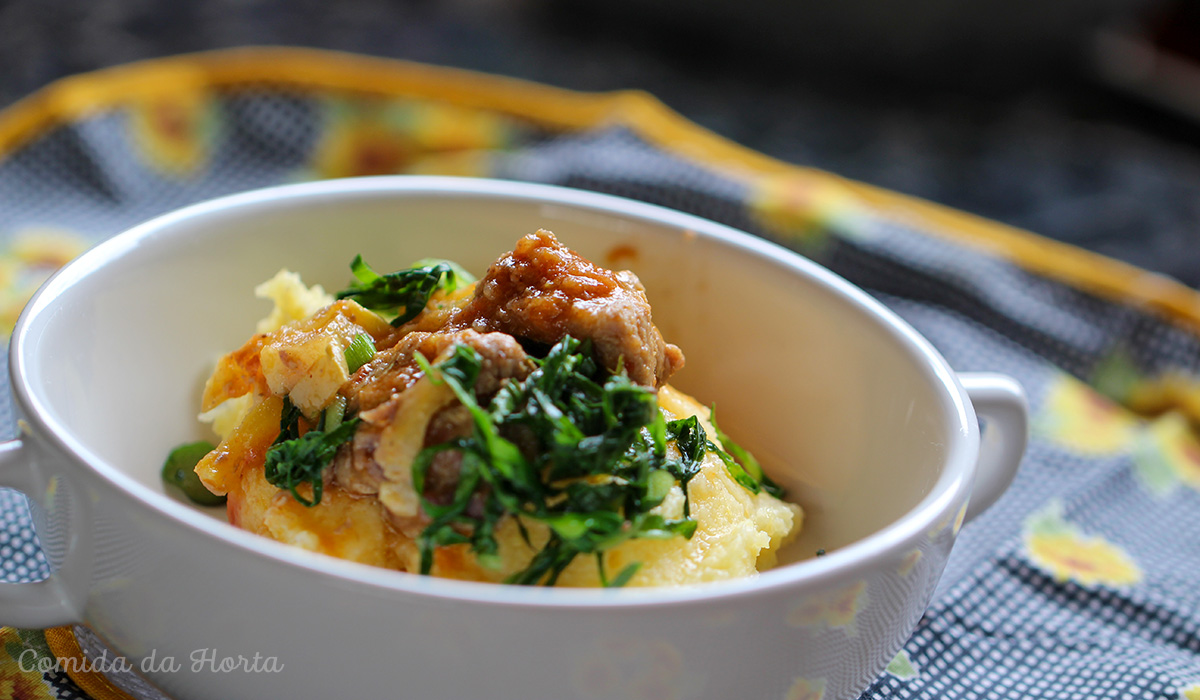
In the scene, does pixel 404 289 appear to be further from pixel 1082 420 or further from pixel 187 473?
pixel 1082 420

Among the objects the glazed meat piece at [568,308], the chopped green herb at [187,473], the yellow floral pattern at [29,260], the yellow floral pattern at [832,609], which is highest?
the glazed meat piece at [568,308]

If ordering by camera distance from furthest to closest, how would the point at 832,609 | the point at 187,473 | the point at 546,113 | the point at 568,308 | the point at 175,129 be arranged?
the point at 546,113, the point at 175,129, the point at 187,473, the point at 568,308, the point at 832,609

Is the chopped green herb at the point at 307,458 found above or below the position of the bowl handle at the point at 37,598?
above

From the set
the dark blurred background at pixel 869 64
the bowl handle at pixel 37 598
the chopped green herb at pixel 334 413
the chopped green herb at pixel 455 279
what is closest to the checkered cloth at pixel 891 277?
the bowl handle at pixel 37 598

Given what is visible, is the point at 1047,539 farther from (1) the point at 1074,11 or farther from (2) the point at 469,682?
(1) the point at 1074,11

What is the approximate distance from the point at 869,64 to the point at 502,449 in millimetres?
5916

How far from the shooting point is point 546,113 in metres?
4.35

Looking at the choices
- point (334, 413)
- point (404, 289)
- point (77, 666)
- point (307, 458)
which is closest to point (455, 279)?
point (404, 289)

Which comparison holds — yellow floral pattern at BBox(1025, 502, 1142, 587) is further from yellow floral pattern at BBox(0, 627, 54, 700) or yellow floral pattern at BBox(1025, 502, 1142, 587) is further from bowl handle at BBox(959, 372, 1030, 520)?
yellow floral pattern at BBox(0, 627, 54, 700)

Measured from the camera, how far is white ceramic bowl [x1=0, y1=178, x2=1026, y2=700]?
4.39 feet

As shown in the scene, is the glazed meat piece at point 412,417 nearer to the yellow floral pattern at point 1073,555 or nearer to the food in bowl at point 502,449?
the food in bowl at point 502,449

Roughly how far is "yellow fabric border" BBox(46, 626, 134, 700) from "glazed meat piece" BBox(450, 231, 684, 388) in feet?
2.87

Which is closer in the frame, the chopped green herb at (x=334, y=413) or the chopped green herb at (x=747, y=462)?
the chopped green herb at (x=334, y=413)

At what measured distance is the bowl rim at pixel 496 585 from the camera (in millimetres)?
1314
